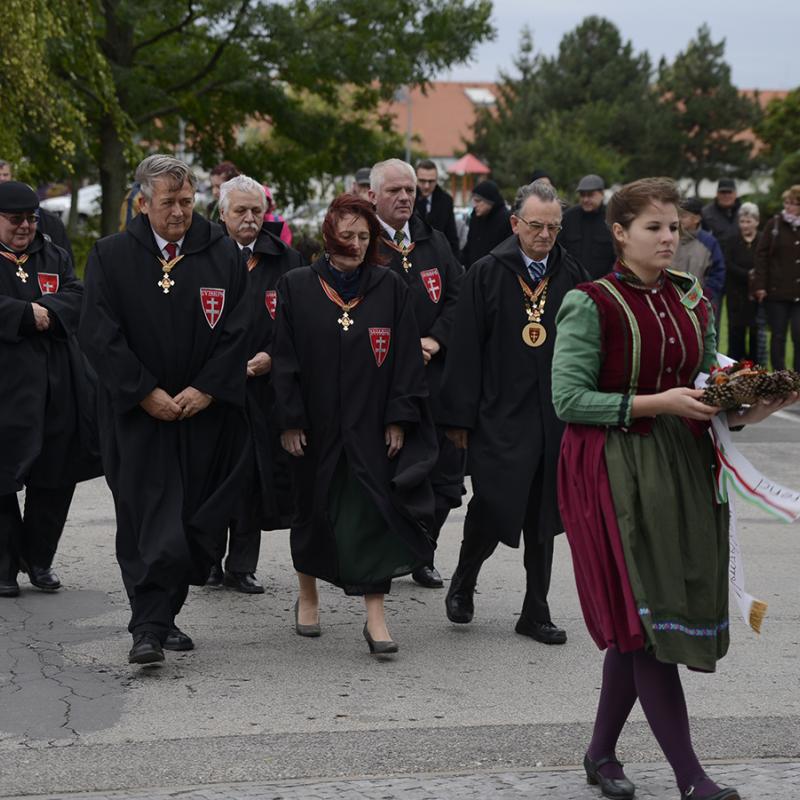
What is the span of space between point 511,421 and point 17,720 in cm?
240

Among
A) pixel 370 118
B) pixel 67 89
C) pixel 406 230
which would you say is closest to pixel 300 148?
pixel 370 118

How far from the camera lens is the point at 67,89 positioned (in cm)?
2020

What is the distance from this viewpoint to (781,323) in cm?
1529

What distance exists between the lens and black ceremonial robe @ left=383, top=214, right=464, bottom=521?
7.62 meters

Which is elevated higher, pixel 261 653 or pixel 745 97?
pixel 745 97

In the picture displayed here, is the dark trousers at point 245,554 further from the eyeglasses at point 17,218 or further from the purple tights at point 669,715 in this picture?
the purple tights at point 669,715

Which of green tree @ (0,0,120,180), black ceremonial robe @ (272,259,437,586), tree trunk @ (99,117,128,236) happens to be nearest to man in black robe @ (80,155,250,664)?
black ceremonial robe @ (272,259,437,586)

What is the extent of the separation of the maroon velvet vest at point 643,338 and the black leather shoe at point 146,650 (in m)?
2.32

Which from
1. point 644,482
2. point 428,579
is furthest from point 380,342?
point 644,482

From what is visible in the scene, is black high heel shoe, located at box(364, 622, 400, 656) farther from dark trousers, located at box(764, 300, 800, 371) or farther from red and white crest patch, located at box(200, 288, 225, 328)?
dark trousers, located at box(764, 300, 800, 371)

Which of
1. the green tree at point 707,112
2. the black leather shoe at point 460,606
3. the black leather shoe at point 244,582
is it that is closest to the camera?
the black leather shoe at point 460,606

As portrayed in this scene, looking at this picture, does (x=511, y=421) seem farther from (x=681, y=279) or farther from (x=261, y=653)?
(x=681, y=279)

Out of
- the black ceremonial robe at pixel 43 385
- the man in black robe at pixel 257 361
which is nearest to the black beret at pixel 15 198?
the black ceremonial robe at pixel 43 385

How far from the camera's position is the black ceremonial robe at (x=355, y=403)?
6.51 metres
